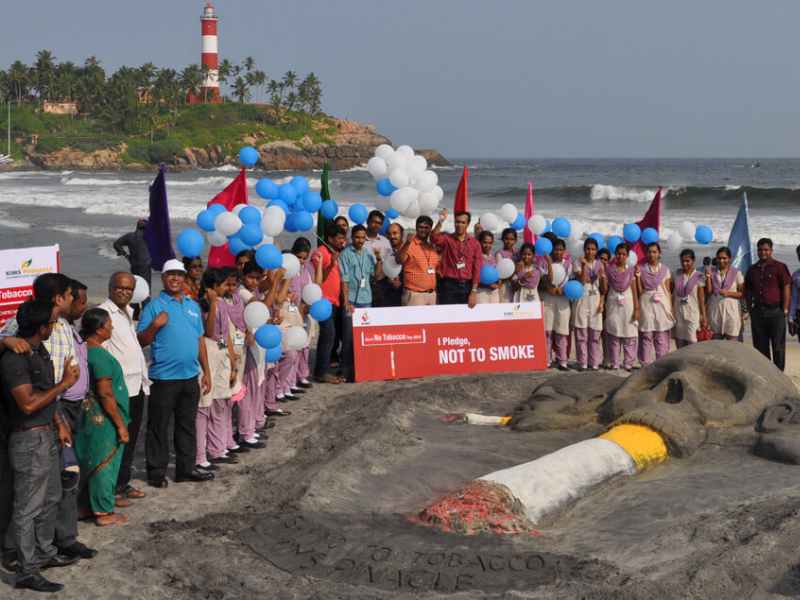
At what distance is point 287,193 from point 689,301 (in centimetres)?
481

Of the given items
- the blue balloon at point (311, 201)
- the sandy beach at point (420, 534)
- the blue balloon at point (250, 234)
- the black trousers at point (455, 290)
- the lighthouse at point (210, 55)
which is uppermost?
the lighthouse at point (210, 55)

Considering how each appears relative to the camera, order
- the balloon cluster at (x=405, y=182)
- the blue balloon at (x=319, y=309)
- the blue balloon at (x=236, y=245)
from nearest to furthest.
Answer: the blue balloon at (x=236, y=245)
the blue balloon at (x=319, y=309)
the balloon cluster at (x=405, y=182)

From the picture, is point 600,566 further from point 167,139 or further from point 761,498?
point 167,139

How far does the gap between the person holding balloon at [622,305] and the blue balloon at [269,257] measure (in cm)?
433

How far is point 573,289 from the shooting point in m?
9.05

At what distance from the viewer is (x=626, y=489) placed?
544 centimetres

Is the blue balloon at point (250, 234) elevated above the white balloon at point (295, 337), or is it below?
above

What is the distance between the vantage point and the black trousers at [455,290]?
9.24 meters

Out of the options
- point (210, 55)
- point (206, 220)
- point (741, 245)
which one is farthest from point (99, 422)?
point (210, 55)

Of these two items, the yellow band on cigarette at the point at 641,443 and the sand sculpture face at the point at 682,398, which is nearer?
the yellow band on cigarette at the point at 641,443

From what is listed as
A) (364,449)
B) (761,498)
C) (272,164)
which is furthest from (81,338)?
(272,164)

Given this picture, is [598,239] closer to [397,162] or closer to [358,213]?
[397,162]

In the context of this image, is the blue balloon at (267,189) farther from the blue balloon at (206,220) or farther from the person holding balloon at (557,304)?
the person holding balloon at (557,304)

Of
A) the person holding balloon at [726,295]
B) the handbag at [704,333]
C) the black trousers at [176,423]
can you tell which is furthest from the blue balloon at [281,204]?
the handbag at [704,333]
